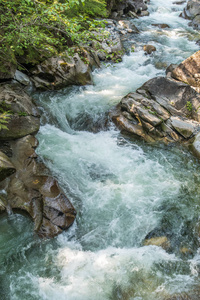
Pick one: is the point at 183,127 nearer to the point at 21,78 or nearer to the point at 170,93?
the point at 170,93

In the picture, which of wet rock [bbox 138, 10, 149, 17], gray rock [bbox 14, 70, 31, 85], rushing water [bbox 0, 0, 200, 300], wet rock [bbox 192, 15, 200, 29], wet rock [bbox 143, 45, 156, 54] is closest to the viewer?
rushing water [bbox 0, 0, 200, 300]

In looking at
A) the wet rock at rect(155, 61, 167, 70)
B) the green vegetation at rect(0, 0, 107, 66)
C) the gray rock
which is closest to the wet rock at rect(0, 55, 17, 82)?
the green vegetation at rect(0, 0, 107, 66)

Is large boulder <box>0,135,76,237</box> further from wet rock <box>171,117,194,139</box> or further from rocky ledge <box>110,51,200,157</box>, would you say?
wet rock <box>171,117,194,139</box>

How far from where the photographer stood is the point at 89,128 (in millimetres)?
8578

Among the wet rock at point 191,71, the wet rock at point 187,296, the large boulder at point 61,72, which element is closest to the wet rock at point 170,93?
the wet rock at point 191,71

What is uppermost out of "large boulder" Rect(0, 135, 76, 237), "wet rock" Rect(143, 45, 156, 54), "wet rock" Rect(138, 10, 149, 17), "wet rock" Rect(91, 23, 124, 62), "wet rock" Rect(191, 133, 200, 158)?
"wet rock" Rect(138, 10, 149, 17)

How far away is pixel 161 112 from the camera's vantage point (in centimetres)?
845

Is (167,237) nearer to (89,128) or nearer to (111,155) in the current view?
(111,155)

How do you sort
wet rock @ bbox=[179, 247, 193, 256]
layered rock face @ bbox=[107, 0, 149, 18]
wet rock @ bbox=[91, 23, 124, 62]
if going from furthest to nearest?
layered rock face @ bbox=[107, 0, 149, 18]
wet rock @ bbox=[91, 23, 124, 62]
wet rock @ bbox=[179, 247, 193, 256]

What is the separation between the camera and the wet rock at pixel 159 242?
5.02 meters

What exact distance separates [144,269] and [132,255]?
14.8 inches

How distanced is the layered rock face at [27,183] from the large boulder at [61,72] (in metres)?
2.63

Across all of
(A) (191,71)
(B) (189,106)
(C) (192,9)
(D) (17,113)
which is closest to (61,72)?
(D) (17,113)

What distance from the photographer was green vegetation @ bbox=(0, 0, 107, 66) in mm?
5281
